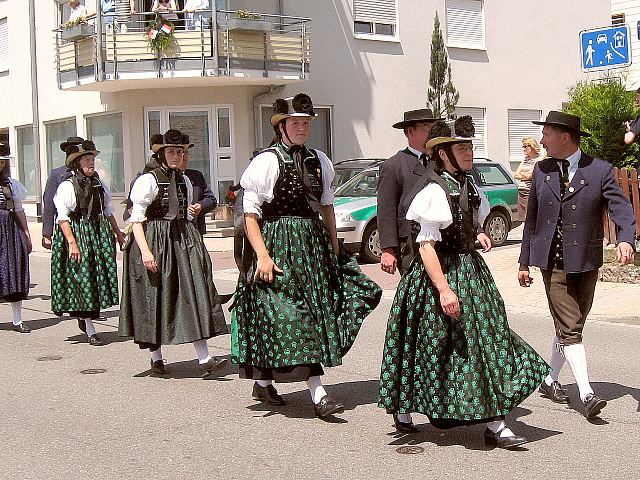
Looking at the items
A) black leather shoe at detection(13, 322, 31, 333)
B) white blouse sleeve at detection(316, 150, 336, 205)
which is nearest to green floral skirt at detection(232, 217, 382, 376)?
white blouse sleeve at detection(316, 150, 336, 205)

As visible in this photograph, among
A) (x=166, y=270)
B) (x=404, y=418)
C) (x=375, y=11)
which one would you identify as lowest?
(x=404, y=418)

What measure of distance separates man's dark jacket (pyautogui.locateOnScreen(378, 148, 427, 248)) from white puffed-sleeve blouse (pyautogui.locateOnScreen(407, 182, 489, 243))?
1.29m

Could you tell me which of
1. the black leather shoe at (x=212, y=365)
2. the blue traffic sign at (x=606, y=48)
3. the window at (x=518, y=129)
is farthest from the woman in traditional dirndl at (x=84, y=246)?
the window at (x=518, y=129)

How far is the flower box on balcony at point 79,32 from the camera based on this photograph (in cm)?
2450

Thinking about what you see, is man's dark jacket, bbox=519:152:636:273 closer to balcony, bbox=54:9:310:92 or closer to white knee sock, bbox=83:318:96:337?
white knee sock, bbox=83:318:96:337

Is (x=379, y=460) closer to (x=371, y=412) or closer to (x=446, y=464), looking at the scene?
(x=446, y=464)

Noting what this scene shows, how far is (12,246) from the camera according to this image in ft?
37.2

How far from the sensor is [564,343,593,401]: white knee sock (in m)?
6.43

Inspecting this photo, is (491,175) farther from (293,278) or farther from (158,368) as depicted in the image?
(293,278)

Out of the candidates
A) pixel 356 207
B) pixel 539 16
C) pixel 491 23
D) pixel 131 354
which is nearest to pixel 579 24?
pixel 539 16

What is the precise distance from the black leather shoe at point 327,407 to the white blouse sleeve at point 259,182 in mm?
1253

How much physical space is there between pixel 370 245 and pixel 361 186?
134 cm

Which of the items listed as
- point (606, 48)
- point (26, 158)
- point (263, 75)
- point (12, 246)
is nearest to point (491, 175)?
point (263, 75)

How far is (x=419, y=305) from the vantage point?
19.1 ft
